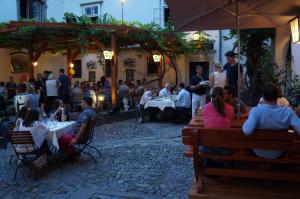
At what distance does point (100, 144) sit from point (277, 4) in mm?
4931

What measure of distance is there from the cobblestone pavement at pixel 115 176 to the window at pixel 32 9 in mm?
14846

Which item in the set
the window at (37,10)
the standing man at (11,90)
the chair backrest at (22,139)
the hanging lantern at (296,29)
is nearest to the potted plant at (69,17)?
the standing man at (11,90)

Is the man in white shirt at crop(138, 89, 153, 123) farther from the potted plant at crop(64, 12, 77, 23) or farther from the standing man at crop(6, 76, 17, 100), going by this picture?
the standing man at crop(6, 76, 17, 100)

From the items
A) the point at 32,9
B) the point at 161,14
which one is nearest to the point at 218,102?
the point at 161,14

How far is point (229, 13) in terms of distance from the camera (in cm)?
653

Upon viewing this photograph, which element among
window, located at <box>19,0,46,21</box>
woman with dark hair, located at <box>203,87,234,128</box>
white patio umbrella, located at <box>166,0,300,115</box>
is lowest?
woman with dark hair, located at <box>203,87,234,128</box>

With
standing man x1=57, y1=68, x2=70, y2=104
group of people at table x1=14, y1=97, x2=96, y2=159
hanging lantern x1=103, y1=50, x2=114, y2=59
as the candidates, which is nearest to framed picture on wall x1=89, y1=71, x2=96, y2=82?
hanging lantern x1=103, y1=50, x2=114, y2=59

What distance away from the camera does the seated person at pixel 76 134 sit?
6754 mm

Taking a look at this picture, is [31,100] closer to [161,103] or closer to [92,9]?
[161,103]

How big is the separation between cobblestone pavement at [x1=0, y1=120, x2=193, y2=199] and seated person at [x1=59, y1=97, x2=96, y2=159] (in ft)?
0.75

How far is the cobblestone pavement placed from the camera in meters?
5.20

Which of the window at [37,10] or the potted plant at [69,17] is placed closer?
the potted plant at [69,17]

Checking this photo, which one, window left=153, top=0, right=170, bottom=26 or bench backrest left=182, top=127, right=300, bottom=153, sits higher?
window left=153, top=0, right=170, bottom=26

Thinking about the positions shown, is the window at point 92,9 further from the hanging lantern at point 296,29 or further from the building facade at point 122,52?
the hanging lantern at point 296,29
